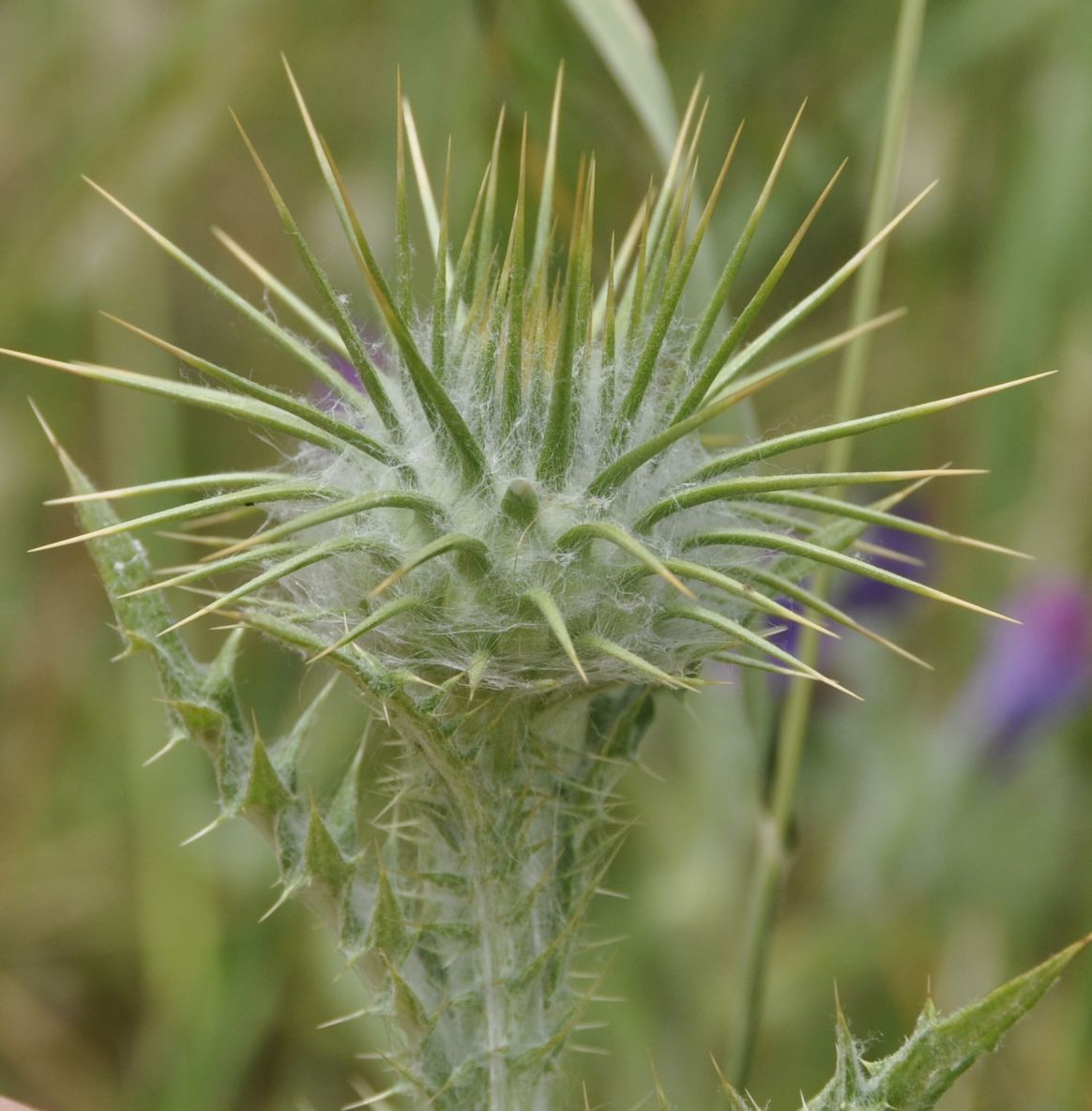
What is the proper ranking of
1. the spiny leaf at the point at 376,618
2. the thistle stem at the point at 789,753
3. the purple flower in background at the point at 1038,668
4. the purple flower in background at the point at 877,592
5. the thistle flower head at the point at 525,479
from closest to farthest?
the spiny leaf at the point at 376,618 → the thistle flower head at the point at 525,479 → the thistle stem at the point at 789,753 → the purple flower in background at the point at 877,592 → the purple flower in background at the point at 1038,668

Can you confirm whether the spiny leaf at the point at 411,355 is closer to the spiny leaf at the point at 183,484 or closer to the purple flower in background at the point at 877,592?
the spiny leaf at the point at 183,484

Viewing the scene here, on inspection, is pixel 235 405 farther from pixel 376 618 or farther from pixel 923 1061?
pixel 923 1061

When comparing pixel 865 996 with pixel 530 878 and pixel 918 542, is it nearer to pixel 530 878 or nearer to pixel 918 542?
pixel 918 542

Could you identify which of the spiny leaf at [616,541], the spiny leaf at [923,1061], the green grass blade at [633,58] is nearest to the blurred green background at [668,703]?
the green grass blade at [633,58]

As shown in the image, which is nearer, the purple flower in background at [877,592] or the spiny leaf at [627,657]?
the spiny leaf at [627,657]

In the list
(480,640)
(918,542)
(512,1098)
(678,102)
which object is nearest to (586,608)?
(480,640)

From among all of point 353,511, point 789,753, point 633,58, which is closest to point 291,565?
point 353,511
